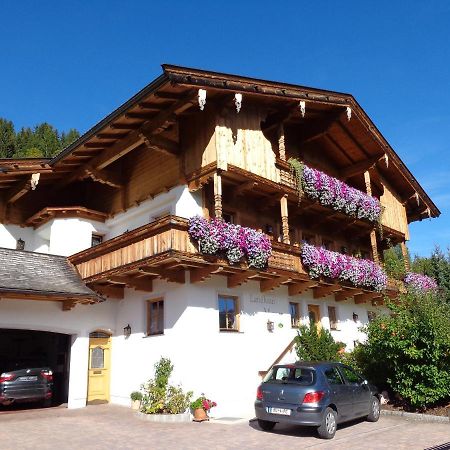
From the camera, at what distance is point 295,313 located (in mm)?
17531

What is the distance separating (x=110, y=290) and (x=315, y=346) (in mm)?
7171

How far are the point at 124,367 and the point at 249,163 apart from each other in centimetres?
776

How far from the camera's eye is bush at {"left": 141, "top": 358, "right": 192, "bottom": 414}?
12.7 meters

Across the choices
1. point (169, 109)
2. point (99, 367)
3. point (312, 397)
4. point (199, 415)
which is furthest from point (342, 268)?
point (99, 367)

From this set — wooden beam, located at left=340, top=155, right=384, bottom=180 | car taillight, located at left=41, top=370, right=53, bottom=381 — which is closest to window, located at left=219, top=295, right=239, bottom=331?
car taillight, located at left=41, top=370, right=53, bottom=381

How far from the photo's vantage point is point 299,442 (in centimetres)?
978

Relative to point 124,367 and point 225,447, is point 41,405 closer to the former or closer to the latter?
point 124,367

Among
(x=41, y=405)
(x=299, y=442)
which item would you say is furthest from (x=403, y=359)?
(x=41, y=405)

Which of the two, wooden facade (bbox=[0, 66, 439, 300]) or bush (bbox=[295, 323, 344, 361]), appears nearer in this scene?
wooden facade (bbox=[0, 66, 439, 300])

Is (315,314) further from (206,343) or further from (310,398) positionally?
(310,398)

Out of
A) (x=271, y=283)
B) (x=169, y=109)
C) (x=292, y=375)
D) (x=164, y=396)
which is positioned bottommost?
(x=164, y=396)

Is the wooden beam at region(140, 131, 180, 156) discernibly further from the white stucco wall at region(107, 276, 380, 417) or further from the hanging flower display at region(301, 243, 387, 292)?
the hanging flower display at region(301, 243, 387, 292)

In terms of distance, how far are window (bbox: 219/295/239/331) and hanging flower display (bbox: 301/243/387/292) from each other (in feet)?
9.89

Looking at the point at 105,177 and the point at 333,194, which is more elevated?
the point at 105,177
